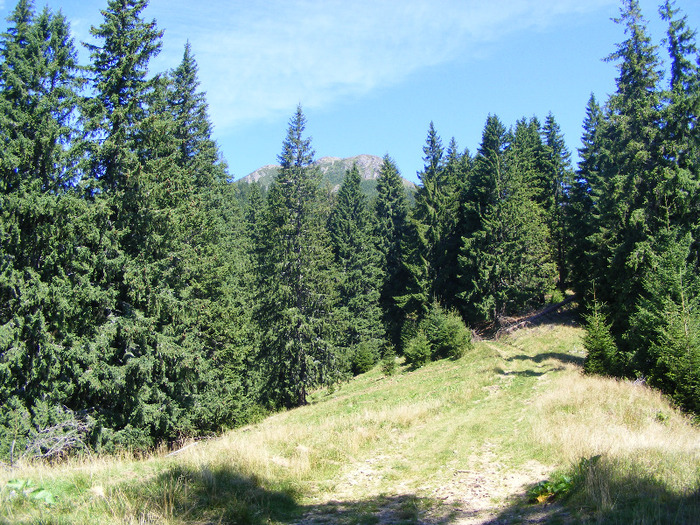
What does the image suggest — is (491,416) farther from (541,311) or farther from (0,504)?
(541,311)

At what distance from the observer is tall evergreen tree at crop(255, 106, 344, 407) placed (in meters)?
27.1

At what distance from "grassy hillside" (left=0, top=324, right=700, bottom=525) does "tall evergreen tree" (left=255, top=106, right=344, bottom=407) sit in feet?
42.6

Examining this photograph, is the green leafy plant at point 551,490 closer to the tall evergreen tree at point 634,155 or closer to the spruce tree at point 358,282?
the tall evergreen tree at point 634,155

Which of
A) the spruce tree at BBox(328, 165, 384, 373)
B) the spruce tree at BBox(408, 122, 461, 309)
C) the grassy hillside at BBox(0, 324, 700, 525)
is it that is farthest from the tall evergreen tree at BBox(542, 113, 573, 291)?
the grassy hillside at BBox(0, 324, 700, 525)

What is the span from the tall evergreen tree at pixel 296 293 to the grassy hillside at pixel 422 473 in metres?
13.0

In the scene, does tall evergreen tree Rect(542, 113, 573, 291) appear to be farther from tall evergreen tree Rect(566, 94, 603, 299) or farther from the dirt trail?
the dirt trail

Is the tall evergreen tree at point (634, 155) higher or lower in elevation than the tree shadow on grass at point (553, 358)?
higher

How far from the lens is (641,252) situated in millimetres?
20891

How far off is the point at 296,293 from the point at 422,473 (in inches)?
752

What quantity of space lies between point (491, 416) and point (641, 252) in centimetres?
1263

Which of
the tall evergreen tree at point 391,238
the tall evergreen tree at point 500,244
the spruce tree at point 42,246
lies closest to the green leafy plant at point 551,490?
the spruce tree at point 42,246

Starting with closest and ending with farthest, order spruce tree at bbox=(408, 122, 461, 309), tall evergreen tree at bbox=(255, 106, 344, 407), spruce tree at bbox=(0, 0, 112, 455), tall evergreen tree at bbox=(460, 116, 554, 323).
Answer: spruce tree at bbox=(0, 0, 112, 455), tall evergreen tree at bbox=(255, 106, 344, 407), tall evergreen tree at bbox=(460, 116, 554, 323), spruce tree at bbox=(408, 122, 461, 309)

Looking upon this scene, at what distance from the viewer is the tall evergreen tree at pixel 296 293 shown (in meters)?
27.1

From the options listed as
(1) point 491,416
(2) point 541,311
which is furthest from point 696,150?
(2) point 541,311
